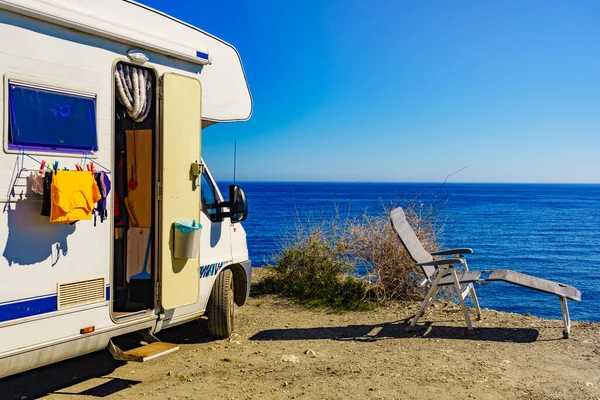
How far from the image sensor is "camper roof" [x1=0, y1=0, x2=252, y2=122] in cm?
373

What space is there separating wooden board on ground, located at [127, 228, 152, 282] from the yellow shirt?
1.39 m

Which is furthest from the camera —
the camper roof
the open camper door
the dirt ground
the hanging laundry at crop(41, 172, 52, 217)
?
the open camper door

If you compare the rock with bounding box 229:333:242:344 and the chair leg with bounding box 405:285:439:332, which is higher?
the chair leg with bounding box 405:285:439:332

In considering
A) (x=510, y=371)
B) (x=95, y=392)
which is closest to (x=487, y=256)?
(x=510, y=371)

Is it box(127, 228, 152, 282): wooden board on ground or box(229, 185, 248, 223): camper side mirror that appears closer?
box(127, 228, 152, 282): wooden board on ground

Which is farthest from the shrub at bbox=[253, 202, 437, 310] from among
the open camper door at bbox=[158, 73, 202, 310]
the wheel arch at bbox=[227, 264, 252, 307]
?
the open camper door at bbox=[158, 73, 202, 310]

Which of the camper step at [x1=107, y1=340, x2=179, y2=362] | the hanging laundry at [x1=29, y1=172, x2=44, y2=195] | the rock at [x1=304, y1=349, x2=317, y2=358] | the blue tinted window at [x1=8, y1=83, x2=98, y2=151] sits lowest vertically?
the rock at [x1=304, y1=349, x2=317, y2=358]

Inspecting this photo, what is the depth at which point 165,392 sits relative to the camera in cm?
440

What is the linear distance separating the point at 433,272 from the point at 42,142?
4765 millimetres

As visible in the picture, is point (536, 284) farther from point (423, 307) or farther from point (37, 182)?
point (37, 182)

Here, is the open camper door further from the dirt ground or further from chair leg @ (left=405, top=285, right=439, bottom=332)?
chair leg @ (left=405, top=285, right=439, bottom=332)

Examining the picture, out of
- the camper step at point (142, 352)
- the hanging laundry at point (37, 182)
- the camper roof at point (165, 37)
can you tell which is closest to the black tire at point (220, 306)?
the camper step at point (142, 352)

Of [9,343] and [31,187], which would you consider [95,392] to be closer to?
[9,343]

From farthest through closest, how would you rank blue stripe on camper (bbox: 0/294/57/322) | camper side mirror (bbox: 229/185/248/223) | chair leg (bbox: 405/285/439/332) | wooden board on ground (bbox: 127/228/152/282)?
chair leg (bbox: 405/285/439/332) → camper side mirror (bbox: 229/185/248/223) → wooden board on ground (bbox: 127/228/152/282) → blue stripe on camper (bbox: 0/294/57/322)
